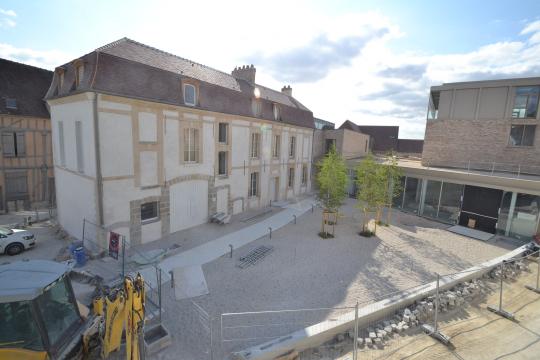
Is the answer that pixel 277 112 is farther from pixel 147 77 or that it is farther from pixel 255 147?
pixel 147 77

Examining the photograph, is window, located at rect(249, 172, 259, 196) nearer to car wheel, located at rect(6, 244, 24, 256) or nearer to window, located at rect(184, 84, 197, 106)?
window, located at rect(184, 84, 197, 106)

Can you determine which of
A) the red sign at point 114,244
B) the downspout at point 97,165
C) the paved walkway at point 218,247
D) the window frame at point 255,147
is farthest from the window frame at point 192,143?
the red sign at point 114,244

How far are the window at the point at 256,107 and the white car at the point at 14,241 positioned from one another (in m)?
13.8

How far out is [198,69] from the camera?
16109 millimetres

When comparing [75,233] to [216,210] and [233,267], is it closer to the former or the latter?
[216,210]

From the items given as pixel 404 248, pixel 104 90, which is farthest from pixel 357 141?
pixel 104 90

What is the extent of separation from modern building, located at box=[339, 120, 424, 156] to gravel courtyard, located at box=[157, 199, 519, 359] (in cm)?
2586

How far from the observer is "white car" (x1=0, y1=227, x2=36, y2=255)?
11570 millimetres

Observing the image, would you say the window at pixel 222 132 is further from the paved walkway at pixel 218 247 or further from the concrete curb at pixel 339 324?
the concrete curb at pixel 339 324

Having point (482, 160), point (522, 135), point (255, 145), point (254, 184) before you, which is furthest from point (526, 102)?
point (254, 184)

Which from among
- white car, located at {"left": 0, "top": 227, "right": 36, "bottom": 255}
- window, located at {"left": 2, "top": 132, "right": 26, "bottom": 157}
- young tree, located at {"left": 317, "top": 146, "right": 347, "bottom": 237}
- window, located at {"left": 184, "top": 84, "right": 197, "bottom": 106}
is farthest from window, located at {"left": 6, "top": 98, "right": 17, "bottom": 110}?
young tree, located at {"left": 317, "top": 146, "right": 347, "bottom": 237}

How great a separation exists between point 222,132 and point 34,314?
42.1 feet

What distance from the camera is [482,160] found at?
19.1m

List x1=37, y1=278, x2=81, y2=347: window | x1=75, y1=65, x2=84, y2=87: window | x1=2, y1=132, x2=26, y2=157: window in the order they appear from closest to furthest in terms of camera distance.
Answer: x1=37, y1=278, x2=81, y2=347: window
x1=75, y1=65, x2=84, y2=87: window
x1=2, y1=132, x2=26, y2=157: window
